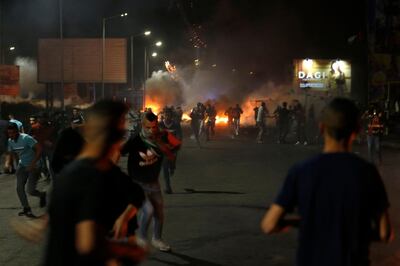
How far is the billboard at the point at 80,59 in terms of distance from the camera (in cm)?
4297

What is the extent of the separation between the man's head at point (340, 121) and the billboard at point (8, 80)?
24583mm

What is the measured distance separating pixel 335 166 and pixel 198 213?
5.71m

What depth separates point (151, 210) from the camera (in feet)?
19.7

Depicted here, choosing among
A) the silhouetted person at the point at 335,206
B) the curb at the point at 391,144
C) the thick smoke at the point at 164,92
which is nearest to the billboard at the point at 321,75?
the thick smoke at the point at 164,92

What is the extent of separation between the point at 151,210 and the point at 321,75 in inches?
1865

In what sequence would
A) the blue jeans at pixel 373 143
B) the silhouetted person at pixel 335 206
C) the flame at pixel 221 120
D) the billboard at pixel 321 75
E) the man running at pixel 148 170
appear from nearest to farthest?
the silhouetted person at pixel 335 206 < the man running at pixel 148 170 < the blue jeans at pixel 373 143 < the flame at pixel 221 120 < the billboard at pixel 321 75

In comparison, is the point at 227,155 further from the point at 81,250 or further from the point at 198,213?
the point at 81,250

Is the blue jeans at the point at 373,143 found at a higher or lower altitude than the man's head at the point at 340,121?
lower

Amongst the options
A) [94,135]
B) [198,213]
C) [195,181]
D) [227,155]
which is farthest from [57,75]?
[94,135]

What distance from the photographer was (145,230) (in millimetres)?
6004

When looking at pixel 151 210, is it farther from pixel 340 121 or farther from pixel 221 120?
pixel 221 120

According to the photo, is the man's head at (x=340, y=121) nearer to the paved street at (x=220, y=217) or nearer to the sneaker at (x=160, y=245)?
the paved street at (x=220, y=217)

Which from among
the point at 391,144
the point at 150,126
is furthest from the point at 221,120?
the point at 150,126

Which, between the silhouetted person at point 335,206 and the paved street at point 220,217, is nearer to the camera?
the silhouetted person at point 335,206
